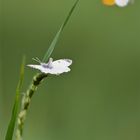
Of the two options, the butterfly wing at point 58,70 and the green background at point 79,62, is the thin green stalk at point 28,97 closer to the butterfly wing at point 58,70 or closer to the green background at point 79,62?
the butterfly wing at point 58,70

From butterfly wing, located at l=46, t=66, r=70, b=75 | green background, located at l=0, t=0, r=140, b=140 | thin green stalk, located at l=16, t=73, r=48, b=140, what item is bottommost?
thin green stalk, located at l=16, t=73, r=48, b=140

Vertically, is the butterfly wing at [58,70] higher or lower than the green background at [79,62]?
lower

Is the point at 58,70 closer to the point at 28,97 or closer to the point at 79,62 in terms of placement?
the point at 28,97

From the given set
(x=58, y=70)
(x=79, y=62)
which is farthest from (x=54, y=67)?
(x=79, y=62)

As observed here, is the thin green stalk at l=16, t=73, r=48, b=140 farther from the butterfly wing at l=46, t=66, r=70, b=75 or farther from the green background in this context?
the green background

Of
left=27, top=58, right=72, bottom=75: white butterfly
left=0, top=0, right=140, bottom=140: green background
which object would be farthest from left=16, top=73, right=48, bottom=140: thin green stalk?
left=0, top=0, right=140, bottom=140: green background

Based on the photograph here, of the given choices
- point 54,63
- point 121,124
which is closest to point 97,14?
point 121,124

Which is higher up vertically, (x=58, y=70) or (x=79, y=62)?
(x=79, y=62)

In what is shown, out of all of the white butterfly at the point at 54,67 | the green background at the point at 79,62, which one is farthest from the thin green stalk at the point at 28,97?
the green background at the point at 79,62

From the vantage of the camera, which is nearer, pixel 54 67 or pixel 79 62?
pixel 54 67
